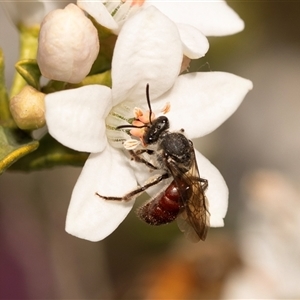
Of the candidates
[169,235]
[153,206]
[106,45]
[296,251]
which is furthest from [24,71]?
[169,235]

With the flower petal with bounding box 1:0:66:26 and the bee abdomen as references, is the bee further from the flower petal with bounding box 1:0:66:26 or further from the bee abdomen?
the flower petal with bounding box 1:0:66:26

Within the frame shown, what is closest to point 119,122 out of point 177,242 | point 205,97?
point 205,97

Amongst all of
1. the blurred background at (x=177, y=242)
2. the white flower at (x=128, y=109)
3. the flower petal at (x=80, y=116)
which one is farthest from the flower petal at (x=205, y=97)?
the blurred background at (x=177, y=242)

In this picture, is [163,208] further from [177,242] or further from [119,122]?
[177,242]

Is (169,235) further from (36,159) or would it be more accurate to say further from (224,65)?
(36,159)

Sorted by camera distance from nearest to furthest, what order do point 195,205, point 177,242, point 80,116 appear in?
1. point 80,116
2. point 195,205
3. point 177,242

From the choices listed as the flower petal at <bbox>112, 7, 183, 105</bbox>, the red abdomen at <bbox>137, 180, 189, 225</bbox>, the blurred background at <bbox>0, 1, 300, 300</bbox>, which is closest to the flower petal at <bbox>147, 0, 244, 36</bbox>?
the flower petal at <bbox>112, 7, 183, 105</bbox>

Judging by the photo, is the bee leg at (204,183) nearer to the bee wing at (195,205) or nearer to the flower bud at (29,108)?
the bee wing at (195,205)
